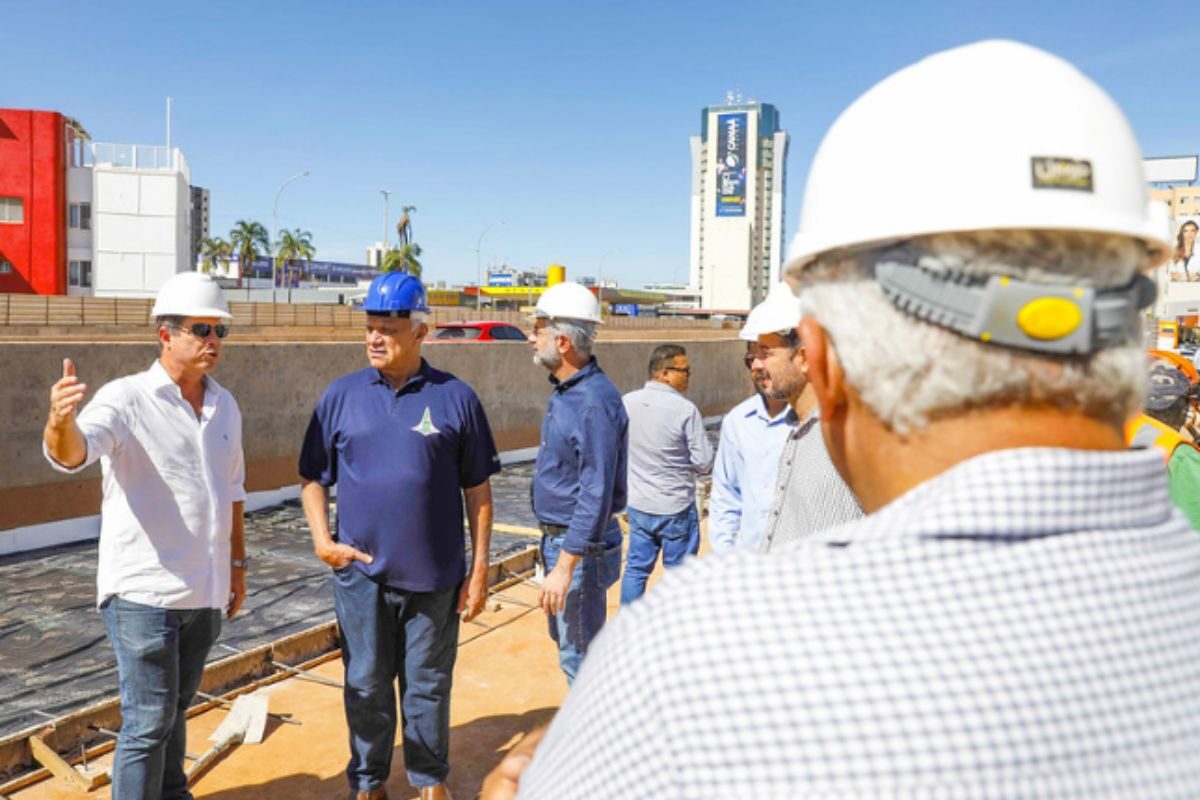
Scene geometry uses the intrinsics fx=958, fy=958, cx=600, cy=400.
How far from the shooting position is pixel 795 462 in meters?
3.69

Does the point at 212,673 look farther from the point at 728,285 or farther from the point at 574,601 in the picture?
the point at 728,285

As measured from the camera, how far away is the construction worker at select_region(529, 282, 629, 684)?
4.73 m

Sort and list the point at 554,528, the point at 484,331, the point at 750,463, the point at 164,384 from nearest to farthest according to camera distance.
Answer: the point at 164,384 < the point at 750,463 < the point at 554,528 < the point at 484,331

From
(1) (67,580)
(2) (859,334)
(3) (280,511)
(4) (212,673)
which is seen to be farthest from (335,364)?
(2) (859,334)

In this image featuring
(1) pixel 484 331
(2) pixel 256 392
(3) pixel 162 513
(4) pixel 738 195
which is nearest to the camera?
(3) pixel 162 513

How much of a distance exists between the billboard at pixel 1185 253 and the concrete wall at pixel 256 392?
9.43 metres

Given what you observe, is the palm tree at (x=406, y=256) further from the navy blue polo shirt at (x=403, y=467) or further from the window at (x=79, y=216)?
the navy blue polo shirt at (x=403, y=467)

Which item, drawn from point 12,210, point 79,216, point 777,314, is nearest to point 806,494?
point 777,314

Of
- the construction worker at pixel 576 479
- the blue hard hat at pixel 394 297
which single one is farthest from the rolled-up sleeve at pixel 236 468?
the construction worker at pixel 576 479

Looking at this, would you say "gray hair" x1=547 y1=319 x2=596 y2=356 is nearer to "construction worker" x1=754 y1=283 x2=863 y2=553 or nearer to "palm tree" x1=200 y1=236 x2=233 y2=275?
"construction worker" x1=754 y1=283 x2=863 y2=553

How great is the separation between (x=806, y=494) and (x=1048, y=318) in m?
2.63

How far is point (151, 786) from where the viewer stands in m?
3.69

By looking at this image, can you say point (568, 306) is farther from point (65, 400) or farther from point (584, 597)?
point (65, 400)

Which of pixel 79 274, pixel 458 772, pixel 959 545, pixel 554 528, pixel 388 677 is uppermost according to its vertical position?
pixel 79 274
